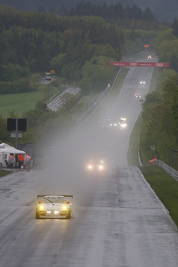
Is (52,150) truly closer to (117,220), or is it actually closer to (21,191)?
(21,191)

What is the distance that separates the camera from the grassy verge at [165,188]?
35.2 metres

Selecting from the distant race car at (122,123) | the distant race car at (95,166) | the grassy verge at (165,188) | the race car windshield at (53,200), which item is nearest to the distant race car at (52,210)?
the race car windshield at (53,200)

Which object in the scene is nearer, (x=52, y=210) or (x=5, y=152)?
(x=52, y=210)

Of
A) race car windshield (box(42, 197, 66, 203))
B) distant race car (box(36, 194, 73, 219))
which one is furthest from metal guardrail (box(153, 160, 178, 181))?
distant race car (box(36, 194, 73, 219))

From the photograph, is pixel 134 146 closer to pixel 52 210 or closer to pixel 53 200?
pixel 53 200

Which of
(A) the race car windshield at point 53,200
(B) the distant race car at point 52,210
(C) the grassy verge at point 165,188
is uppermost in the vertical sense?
(A) the race car windshield at point 53,200

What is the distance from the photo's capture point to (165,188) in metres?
48.0

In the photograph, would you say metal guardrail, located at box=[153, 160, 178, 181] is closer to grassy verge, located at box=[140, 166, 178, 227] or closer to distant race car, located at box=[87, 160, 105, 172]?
grassy verge, located at box=[140, 166, 178, 227]

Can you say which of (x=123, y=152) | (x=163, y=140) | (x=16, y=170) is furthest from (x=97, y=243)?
(x=123, y=152)

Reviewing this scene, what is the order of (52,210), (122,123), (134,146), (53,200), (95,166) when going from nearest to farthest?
(52,210)
(53,200)
(95,166)
(134,146)
(122,123)

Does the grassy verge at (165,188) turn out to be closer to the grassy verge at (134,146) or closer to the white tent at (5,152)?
the white tent at (5,152)

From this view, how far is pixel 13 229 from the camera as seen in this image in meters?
25.7

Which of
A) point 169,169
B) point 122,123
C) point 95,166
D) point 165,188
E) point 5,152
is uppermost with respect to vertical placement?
point 122,123

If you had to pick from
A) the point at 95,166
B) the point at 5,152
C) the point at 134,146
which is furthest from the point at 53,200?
the point at 134,146
